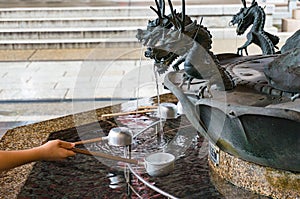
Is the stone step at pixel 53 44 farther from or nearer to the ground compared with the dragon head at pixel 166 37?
nearer to the ground

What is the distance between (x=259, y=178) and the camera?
203 centimetres

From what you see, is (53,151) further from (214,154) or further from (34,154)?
(214,154)

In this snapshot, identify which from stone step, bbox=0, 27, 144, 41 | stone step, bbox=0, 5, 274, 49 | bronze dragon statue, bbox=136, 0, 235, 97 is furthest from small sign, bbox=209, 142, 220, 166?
stone step, bbox=0, 27, 144, 41

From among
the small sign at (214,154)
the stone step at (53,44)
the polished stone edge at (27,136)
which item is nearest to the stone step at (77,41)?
the stone step at (53,44)

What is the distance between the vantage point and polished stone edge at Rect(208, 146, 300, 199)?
196 cm

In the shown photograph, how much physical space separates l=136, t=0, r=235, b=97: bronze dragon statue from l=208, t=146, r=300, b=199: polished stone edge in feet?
1.13

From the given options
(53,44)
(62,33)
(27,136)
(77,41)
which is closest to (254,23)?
(27,136)

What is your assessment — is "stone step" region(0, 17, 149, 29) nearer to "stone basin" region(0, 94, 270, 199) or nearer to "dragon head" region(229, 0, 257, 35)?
"stone basin" region(0, 94, 270, 199)

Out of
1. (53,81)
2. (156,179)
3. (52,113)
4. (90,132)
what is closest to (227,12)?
(53,81)

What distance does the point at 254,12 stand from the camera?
8.25ft

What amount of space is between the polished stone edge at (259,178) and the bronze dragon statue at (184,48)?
1.13ft

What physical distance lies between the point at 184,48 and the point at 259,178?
63 centimetres

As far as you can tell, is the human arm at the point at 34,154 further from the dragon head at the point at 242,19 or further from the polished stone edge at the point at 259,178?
the dragon head at the point at 242,19

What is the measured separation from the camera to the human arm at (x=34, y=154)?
1.94 metres
